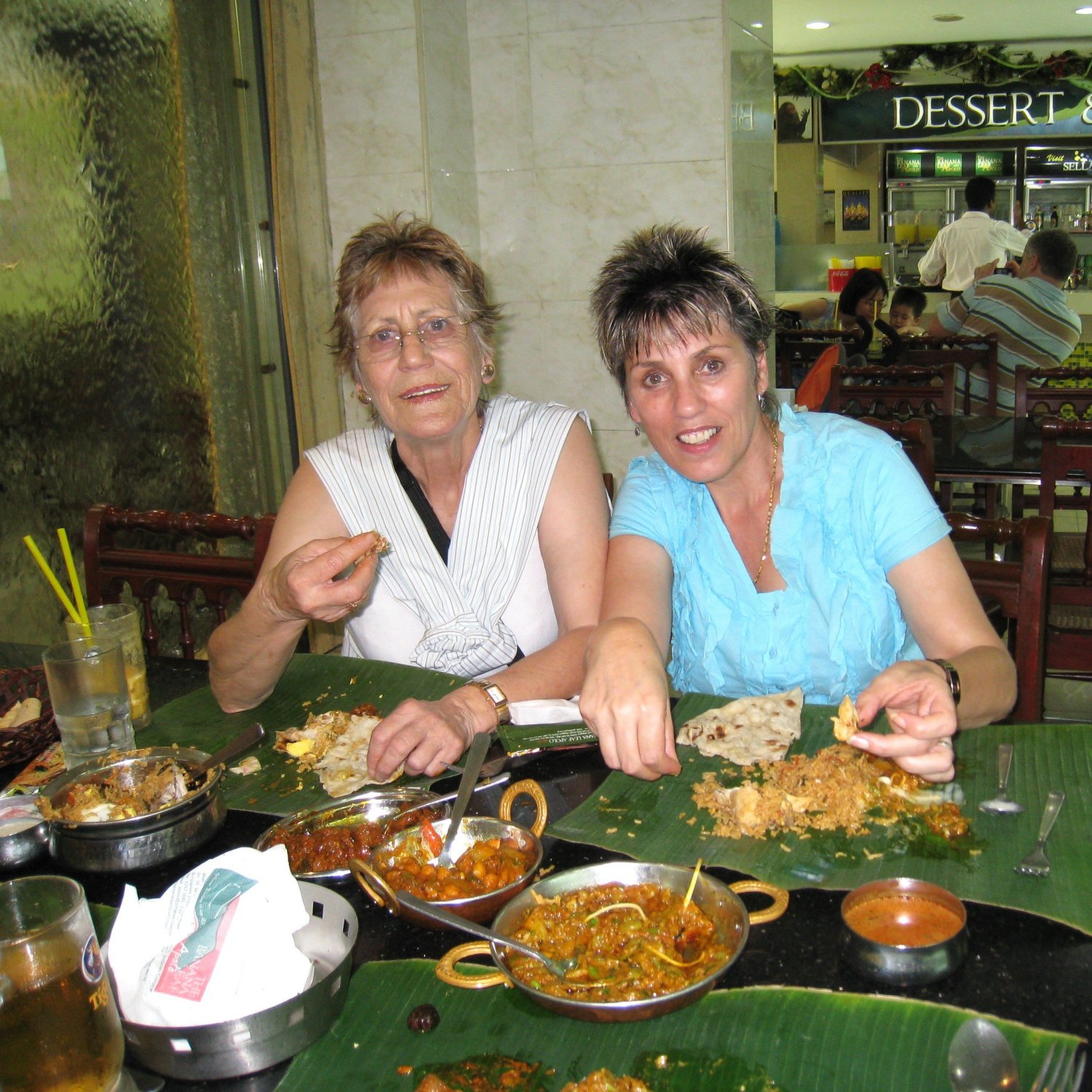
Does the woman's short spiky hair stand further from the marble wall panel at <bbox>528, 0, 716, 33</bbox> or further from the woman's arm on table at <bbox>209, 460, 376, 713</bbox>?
the marble wall panel at <bbox>528, 0, 716, 33</bbox>

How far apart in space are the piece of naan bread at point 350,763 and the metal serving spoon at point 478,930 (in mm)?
441

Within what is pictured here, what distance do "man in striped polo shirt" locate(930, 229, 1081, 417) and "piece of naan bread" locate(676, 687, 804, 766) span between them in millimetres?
4708

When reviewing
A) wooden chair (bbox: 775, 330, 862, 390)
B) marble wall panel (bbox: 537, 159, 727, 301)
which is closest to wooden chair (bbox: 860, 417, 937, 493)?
marble wall panel (bbox: 537, 159, 727, 301)

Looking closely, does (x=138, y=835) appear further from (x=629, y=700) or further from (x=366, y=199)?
(x=366, y=199)

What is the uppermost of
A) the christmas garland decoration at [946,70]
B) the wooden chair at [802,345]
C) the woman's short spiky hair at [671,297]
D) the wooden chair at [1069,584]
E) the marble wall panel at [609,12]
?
the christmas garland decoration at [946,70]

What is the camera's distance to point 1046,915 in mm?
1146

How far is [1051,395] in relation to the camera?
471 cm

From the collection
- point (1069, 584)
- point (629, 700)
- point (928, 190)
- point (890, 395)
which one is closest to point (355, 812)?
→ point (629, 700)

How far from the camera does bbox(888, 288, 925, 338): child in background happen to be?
7527 millimetres

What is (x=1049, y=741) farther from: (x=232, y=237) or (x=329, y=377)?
(x=232, y=237)

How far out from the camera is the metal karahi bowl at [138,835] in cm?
139

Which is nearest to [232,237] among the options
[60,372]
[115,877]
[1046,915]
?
[60,372]

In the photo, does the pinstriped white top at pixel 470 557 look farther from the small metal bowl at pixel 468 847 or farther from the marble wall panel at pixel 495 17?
the marble wall panel at pixel 495 17

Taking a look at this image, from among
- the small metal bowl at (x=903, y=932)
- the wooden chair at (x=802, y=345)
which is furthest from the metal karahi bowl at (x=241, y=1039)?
the wooden chair at (x=802, y=345)
